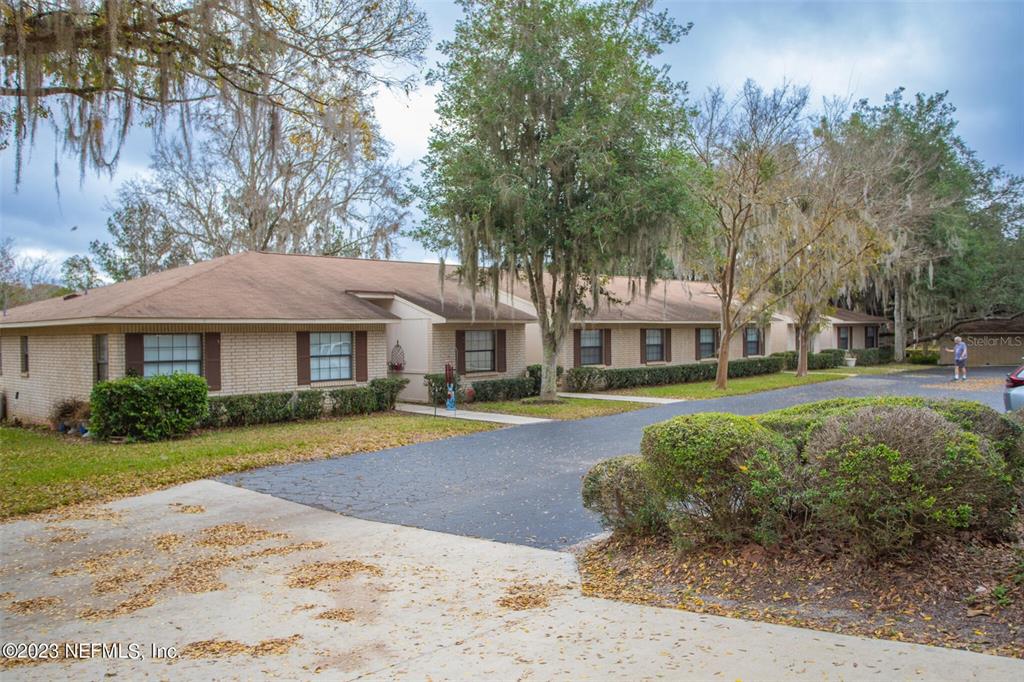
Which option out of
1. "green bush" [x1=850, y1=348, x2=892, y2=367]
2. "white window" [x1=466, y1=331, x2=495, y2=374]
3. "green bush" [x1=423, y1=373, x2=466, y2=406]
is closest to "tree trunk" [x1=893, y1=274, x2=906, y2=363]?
"green bush" [x1=850, y1=348, x2=892, y2=367]

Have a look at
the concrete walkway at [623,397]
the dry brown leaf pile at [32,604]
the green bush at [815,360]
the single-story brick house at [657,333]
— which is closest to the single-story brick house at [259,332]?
the concrete walkway at [623,397]

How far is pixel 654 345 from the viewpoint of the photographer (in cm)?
2834

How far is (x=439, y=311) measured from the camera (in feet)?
68.4

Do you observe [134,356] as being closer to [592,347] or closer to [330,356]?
[330,356]

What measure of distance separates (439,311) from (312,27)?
1305 cm

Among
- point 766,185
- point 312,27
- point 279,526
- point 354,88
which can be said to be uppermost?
point 766,185

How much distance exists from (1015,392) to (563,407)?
10560 mm

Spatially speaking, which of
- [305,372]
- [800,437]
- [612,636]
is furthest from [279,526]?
[305,372]

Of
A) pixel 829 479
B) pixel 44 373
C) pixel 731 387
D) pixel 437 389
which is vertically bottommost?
pixel 731 387

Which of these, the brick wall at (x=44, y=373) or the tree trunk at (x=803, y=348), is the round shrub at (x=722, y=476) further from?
the tree trunk at (x=803, y=348)

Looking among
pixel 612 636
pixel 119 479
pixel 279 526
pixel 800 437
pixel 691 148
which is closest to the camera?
pixel 612 636

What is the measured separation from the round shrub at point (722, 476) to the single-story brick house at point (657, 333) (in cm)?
1562

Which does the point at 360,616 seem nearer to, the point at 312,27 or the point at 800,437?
the point at 800,437

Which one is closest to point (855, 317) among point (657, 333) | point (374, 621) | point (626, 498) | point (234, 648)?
point (657, 333)
